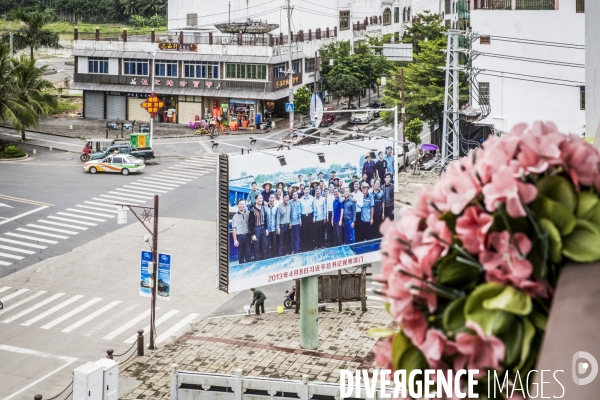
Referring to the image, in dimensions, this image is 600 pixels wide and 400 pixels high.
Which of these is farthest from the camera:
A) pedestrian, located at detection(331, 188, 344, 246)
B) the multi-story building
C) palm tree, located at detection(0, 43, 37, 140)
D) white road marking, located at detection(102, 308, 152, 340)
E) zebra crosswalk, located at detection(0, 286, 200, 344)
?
the multi-story building

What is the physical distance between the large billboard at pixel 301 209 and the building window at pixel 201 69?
47.2 m

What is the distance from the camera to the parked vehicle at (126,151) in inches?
2425

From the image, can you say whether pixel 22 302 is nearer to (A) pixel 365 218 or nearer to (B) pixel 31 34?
(A) pixel 365 218

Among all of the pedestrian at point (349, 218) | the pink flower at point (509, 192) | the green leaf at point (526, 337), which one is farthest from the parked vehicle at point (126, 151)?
the green leaf at point (526, 337)

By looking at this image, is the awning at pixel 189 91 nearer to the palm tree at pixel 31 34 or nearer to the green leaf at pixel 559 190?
the palm tree at pixel 31 34

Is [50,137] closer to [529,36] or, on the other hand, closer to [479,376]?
[529,36]

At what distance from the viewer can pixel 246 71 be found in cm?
7612

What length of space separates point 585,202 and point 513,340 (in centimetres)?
67

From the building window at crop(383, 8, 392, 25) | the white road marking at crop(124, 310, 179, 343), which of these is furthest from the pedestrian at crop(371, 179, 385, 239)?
the building window at crop(383, 8, 392, 25)

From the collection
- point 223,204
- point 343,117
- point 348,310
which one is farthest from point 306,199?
point 343,117

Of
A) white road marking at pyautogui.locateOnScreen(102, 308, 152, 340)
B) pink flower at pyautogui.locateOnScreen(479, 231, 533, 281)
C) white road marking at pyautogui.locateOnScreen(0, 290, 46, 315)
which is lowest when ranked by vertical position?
white road marking at pyautogui.locateOnScreen(102, 308, 152, 340)

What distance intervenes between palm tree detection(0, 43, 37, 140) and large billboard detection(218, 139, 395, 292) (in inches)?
1619

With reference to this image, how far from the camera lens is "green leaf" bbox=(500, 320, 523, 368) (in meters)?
3.95

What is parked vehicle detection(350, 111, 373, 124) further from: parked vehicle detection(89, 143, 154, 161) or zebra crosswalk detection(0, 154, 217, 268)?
parked vehicle detection(89, 143, 154, 161)
